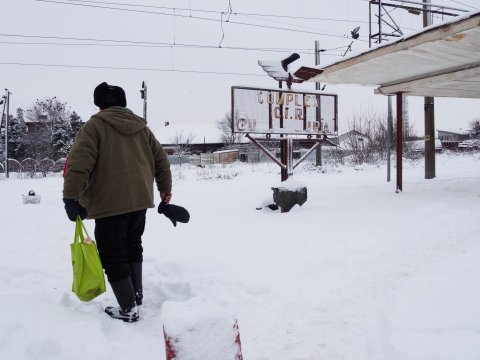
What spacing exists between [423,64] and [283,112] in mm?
2665

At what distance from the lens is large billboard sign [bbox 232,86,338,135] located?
714cm

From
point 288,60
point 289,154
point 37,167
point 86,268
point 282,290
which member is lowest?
point 282,290

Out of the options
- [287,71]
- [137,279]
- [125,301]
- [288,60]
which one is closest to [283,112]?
[287,71]

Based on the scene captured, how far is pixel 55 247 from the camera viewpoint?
202 inches

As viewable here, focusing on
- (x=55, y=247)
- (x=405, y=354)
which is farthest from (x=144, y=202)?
(x=55, y=247)

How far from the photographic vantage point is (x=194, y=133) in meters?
53.4

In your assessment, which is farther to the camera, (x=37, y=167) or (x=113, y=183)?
(x=37, y=167)

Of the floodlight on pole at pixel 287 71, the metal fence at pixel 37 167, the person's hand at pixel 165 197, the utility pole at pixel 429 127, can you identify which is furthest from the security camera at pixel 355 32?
the metal fence at pixel 37 167

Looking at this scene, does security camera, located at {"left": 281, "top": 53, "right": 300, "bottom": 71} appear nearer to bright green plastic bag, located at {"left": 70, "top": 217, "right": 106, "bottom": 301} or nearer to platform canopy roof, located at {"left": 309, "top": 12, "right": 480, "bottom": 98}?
platform canopy roof, located at {"left": 309, "top": 12, "right": 480, "bottom": 98}

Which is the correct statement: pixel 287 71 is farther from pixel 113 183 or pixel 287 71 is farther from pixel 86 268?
pixel 86 268

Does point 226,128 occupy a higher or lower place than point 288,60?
higher

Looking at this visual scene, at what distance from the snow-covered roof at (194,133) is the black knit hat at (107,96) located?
49400 millimetres

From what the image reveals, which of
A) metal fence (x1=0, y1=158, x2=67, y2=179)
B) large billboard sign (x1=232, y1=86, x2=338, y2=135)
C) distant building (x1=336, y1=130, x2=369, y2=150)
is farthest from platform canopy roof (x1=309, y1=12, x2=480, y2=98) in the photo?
metal fence (x1=0, y1=158, x2=67, y2=179)

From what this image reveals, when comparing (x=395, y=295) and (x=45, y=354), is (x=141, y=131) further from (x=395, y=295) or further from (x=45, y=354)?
(x=395, y=295)
